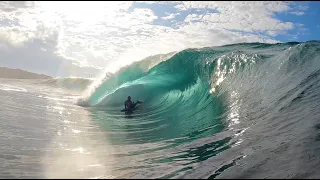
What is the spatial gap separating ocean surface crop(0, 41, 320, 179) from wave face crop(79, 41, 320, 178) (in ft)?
0.13

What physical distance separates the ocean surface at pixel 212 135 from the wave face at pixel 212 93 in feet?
0.13

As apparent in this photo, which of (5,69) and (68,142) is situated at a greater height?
(5,69)

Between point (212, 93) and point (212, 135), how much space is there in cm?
566

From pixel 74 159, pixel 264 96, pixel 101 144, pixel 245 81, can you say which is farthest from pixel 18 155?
pixel 245 81

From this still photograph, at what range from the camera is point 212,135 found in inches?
254

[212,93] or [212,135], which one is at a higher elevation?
[212,93]

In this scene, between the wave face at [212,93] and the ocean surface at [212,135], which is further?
the wave face at [212,93]

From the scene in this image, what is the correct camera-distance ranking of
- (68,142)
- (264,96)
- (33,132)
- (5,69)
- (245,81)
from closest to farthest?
(68,142) < (33,132) < (264,96) < (245,81) < (5,69)

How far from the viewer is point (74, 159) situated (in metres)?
4.84

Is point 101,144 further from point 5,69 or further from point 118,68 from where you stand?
point 5,69

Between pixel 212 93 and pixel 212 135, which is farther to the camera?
pixel 212 93

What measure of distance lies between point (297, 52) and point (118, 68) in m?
11.7

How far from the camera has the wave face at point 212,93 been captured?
6.77 meters

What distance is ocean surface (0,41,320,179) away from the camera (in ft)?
13.3
